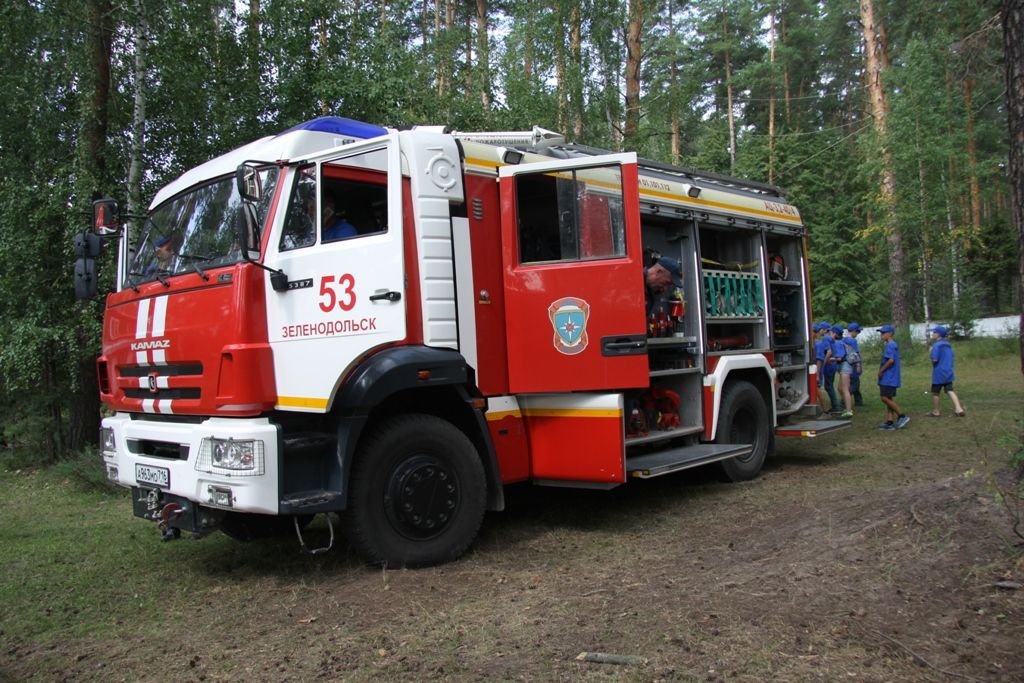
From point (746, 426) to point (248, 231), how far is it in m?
5.68

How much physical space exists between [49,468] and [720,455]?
9495 mm

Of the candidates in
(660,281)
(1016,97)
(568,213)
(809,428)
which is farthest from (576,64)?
(1016,97)

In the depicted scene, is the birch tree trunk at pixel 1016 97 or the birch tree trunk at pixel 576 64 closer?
the birch tree trunk at pixel 1016 97

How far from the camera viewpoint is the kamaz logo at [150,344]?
529cm

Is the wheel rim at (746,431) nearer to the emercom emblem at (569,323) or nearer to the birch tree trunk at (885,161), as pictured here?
the emercom emblem at (569,323)

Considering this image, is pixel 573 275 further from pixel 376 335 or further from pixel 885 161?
pixel 885 161

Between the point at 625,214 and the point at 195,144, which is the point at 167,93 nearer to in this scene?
the point at 195,144

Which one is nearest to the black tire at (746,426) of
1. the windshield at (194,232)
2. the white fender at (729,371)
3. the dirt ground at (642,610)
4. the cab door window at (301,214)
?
the white fender at (729,371)

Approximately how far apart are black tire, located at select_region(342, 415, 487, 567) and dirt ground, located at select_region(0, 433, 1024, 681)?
19cm

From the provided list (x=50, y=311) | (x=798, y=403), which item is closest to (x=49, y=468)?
(x=50, y=311)

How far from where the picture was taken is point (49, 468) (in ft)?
36.8

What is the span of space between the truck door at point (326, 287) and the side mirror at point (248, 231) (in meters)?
0.27

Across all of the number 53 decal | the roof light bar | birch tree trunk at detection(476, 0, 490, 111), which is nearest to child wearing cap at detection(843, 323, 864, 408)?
birch tree trunk at detection(476, 0, 490, 111)

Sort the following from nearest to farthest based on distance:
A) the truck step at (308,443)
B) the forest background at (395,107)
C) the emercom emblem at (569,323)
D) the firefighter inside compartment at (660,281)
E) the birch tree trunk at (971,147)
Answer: the truck step at (308,443)
the emercom emblem at (569,323)
the firefighter inside compartment at (660,281)
the forest background at (395,107)
the birch tree trunk at (971,147)
